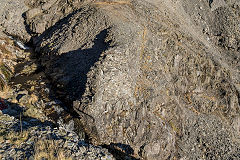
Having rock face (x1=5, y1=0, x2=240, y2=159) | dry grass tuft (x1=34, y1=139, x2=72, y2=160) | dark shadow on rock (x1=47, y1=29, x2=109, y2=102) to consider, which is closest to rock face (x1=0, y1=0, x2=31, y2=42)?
rock face (x1=5, y1=0, x2=240, y2=159)

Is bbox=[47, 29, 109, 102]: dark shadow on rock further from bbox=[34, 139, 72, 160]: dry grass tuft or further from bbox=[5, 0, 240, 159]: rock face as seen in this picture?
bbox=[34, 139, 72, 160]: dry grass tuft

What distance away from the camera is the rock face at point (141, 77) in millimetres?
15773

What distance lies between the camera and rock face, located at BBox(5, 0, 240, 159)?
15.8m

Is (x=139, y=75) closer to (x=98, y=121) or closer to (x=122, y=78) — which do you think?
(x=122, y=78)

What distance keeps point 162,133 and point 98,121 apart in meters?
5.76

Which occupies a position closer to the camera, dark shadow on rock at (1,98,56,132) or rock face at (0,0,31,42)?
dark shadow on rock at (1,98,56,132)

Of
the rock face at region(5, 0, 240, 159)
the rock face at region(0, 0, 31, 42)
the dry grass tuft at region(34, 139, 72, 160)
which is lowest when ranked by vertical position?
the rock face at region(5, 0, 240, 159)

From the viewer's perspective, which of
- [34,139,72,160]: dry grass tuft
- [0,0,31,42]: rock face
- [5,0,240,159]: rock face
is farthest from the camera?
[0,0,31,42]: rock face

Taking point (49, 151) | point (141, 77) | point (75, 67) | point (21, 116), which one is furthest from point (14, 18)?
point (49, 151)

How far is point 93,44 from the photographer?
20.3 metres

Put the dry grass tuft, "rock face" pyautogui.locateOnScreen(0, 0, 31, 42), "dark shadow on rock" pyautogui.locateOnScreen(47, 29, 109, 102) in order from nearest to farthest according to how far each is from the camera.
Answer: the dry grass tuft, "dark shadow on rock" pyautogui.locateOnScreen(47, 29, 109, 102), "rock face" pyautogui.locateOnScreen(0, 0, 31, 42)

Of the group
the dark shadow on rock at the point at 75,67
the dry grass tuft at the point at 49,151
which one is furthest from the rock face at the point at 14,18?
the dry grass tuft at the point at 49,151

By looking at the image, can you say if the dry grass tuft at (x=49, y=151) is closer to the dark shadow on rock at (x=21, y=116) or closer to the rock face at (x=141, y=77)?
the dark shadow on rock at (x=21, y=116)

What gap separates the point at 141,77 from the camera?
19.5 metres
